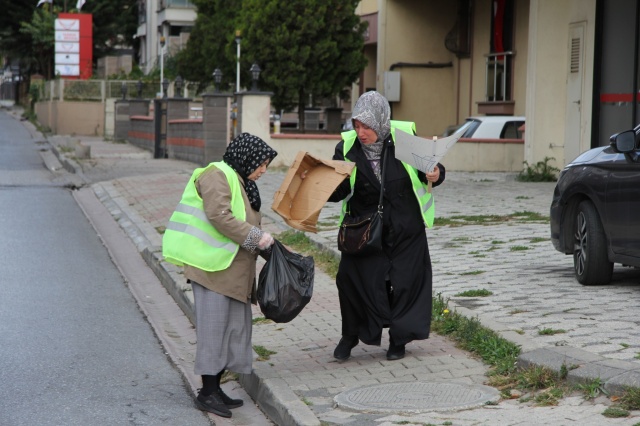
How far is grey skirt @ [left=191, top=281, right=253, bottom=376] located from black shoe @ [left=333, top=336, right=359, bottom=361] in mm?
915

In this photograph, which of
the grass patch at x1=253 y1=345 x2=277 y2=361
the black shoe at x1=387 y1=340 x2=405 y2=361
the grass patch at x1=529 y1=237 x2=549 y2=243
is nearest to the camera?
the black shoe at x1=387 y1=340 x2=405 y2=361

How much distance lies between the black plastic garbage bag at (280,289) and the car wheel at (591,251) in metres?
3.60

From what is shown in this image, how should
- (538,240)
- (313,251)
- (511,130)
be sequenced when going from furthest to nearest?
1. (511,130)
2. (538,240)
3. (313,251)

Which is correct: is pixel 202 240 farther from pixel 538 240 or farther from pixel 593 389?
pixel 538 240

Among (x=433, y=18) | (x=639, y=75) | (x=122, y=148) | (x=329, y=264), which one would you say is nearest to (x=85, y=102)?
(x=122, y=148)

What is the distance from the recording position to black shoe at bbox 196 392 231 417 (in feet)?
21.5

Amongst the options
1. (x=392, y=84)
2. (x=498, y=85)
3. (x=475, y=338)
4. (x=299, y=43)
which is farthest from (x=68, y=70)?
(x=475, y=338)

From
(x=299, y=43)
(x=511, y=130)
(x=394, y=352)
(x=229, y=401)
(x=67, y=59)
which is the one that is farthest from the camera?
(x=67, y=59)

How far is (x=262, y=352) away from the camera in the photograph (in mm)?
7746

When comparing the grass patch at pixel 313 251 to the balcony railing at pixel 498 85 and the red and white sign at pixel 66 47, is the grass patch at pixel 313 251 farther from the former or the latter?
the red and white sign at pixel 66 47

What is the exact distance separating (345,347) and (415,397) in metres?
1.15

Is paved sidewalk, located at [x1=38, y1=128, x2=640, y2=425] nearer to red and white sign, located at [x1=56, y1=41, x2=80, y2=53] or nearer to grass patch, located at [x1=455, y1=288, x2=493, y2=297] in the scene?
grass patch, located at [x1=455, y1=288, x2=493, y2=297]

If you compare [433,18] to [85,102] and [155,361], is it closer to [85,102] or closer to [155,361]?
[85,102]

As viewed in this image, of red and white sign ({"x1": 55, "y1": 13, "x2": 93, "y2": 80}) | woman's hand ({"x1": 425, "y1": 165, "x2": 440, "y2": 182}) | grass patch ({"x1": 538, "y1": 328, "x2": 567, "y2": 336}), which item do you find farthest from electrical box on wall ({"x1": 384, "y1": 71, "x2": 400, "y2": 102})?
woman's hand ({"x1": 425, "y1": 165, "x2": 440, "y2": 182})
